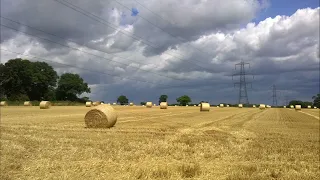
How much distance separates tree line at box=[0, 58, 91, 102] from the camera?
109375mm

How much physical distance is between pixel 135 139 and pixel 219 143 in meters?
3.47

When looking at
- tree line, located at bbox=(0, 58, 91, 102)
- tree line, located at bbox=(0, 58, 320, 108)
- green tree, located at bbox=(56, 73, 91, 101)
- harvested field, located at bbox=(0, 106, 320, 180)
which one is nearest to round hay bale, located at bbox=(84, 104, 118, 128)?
harvested field, located at bbox=(0, 106, 320, 180)

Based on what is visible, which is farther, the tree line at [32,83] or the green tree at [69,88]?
the green tree at [69,88]

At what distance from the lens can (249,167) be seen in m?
10.4

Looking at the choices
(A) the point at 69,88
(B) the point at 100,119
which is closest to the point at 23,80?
(A) the point at 69,88

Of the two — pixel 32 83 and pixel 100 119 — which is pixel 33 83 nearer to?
pixel 32 83

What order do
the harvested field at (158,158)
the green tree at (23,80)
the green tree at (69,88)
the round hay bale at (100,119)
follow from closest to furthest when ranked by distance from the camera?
1. the harvested field at (158,158)
2. the round hay bale at (100,119)
3. the green tree at (23,80)
4. the green tree at (69,88)

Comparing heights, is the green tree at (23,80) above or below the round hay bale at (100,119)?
above

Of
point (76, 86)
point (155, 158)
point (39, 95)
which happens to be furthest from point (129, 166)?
point (76, 86)

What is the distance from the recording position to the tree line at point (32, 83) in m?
109

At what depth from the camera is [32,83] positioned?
375ft

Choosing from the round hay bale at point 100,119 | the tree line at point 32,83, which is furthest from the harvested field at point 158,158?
the tree line at point 32,83

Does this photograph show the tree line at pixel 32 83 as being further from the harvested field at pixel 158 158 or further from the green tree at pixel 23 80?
the harvested field at pixel 158 158

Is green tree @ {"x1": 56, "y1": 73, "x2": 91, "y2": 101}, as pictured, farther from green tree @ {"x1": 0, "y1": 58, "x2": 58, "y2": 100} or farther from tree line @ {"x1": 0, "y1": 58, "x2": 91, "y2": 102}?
green tree @ {"x1": 0, "y1": 58, "x2": 58, "y2": 100}
